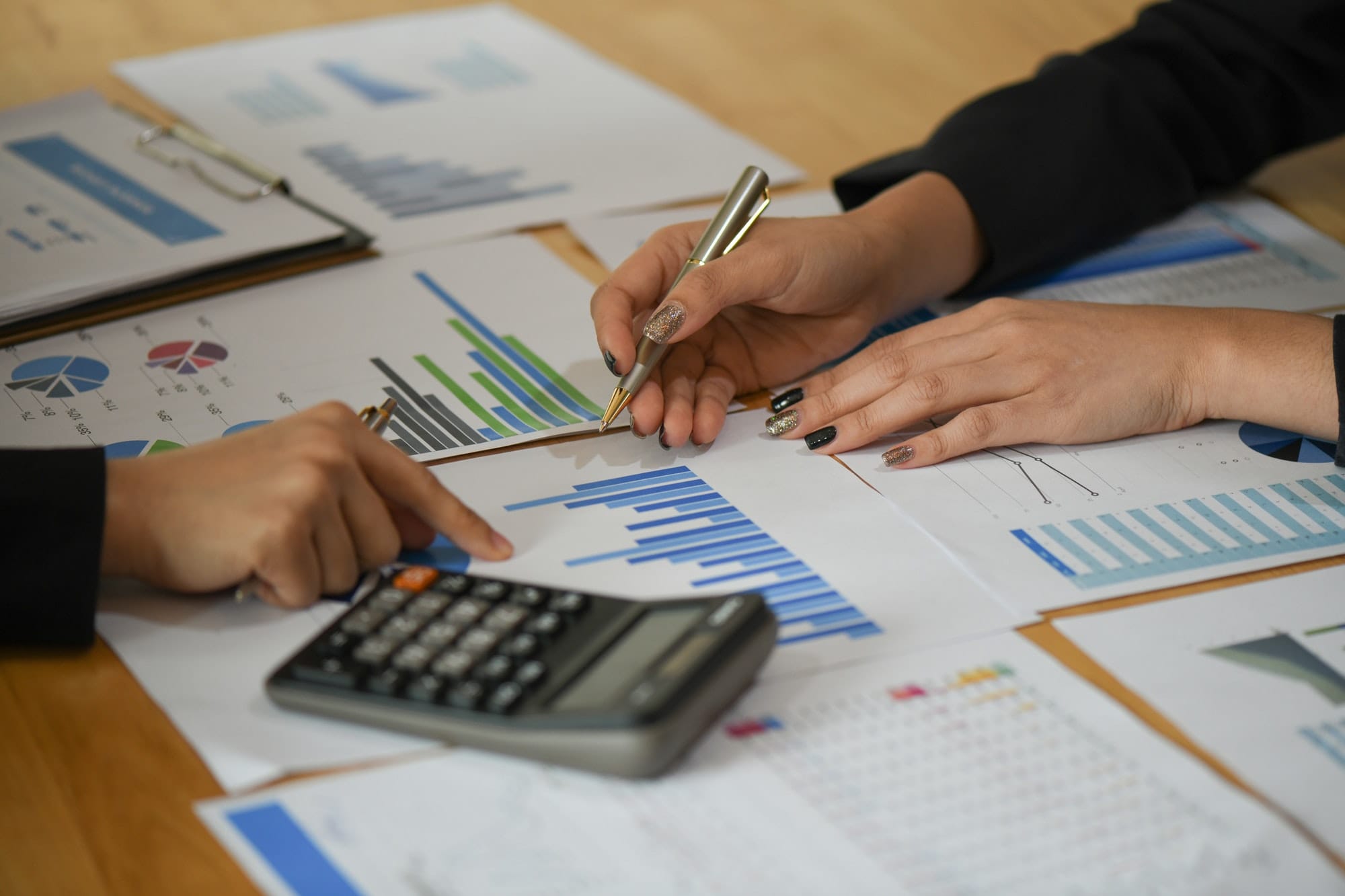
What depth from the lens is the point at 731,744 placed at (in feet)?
2.00

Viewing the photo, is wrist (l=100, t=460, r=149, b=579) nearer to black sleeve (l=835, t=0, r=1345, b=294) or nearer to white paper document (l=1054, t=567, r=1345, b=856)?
white paper document (l=1054, t=567, r=1345, b=856)

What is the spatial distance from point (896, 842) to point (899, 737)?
0.22ft

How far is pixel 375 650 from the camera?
62 centimetres

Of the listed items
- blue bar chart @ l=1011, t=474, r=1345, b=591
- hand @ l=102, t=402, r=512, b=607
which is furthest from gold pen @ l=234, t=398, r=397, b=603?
blue bar chart @ l=1011, t=474, r=1345, b=591

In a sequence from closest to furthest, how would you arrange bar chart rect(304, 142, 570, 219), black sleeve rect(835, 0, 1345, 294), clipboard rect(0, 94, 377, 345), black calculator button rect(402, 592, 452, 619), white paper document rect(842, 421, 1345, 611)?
black calculator button rect(402, 592, 452, 619) < white paper document rect(842, 421, 1345, 611) < clipboard rect(0, 94, 377, 345) < black sleeve rect(835, 0, 1345, 294) < bar chart rect(304, 142, 570, 219)

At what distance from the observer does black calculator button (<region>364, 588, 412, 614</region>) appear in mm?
647

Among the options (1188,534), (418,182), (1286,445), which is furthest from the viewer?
(418,182)

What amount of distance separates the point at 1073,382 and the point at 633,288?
29 cm

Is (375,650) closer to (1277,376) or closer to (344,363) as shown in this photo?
(344,363)

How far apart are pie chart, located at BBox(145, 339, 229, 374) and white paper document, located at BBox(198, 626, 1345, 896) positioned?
445mm

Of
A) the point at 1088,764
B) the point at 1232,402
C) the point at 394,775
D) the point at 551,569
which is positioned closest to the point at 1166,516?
the point at 1232,402

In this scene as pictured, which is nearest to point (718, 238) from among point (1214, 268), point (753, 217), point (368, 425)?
point (753, 217)

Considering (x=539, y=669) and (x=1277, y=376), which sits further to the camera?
(x=1277, y=376)

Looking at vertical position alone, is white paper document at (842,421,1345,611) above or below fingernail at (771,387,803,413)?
below
